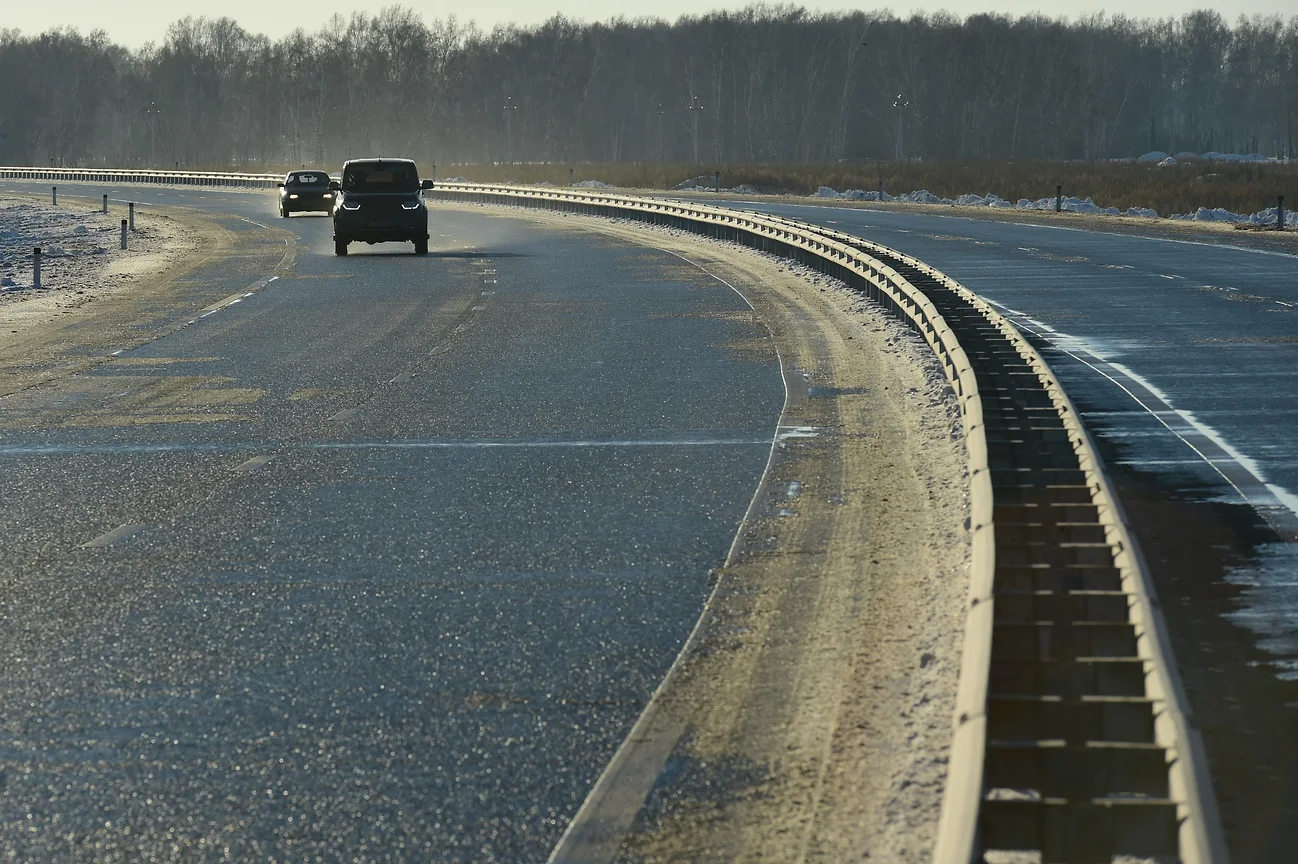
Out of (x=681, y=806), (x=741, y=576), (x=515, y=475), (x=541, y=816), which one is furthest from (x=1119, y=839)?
(x=515, y=475)

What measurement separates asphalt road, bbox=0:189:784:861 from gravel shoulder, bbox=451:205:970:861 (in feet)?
0.67

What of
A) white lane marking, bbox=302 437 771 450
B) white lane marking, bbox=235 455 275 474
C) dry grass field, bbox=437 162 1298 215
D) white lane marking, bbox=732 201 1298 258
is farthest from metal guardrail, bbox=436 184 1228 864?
dry grass field, bbox=437 162 1298 215

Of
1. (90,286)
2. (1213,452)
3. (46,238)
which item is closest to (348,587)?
(1213,452)

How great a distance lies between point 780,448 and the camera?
12.2 m

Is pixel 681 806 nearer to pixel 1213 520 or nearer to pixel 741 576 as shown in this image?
pixel 741 576

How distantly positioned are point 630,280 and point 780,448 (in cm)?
1777

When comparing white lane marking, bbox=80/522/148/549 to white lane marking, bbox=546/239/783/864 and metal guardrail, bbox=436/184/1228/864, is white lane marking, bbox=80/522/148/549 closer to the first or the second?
white lane marking, bbox=546/239/783/864

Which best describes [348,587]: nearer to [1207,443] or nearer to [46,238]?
[1207,443]

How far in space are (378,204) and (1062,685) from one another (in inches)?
1250

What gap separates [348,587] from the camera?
8.04 metres

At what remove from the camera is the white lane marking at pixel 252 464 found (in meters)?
11.4

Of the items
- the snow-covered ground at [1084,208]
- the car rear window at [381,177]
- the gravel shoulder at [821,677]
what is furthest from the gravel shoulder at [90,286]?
the snow-covered ground at [1084,208]

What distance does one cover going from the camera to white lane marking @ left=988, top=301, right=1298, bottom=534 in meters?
9.60

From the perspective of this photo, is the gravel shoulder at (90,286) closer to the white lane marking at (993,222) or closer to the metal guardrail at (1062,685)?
the metal guardrail at (1062,685)
